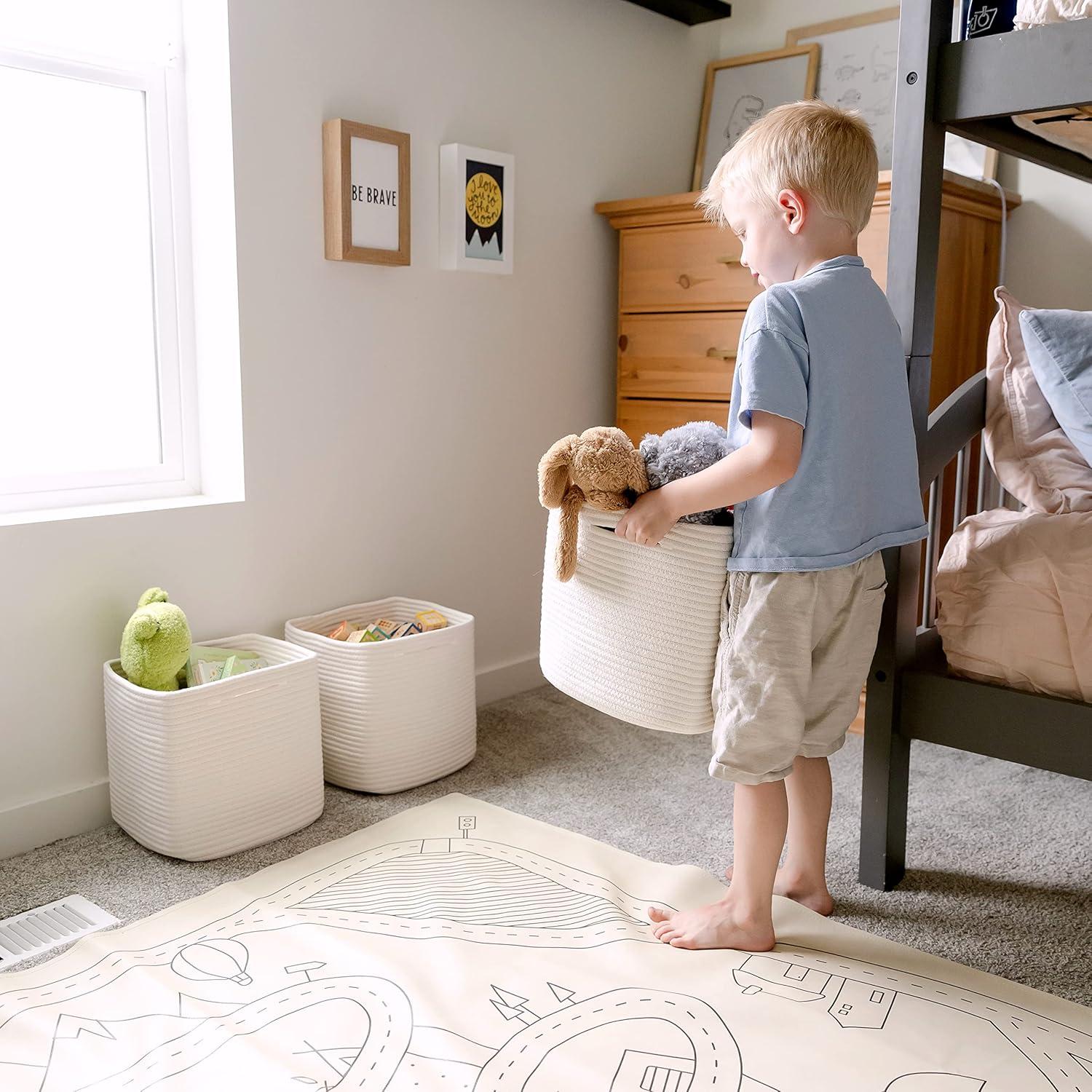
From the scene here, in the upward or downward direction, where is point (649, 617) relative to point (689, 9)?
downward

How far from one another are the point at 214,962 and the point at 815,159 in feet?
4.19

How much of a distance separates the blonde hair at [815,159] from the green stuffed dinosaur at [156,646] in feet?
3.61

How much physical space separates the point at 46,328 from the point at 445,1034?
1379mm

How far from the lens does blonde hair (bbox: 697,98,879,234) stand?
4.34 ft

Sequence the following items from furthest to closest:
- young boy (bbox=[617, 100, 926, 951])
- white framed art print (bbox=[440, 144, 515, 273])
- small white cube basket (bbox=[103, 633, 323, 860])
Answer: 1. white framed art print (bbox=[440, 144, 515, 273])
2. small white cube basket (bbox=[103, 633, 323, 860])
3. young boy (bbox=[617, 100, 926, 951])

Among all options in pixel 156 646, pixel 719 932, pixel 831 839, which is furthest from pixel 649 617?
pixel 156 646

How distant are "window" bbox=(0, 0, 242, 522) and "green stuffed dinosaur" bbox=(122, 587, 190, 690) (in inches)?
10.9

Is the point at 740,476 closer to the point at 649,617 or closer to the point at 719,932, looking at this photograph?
the point at 649,617

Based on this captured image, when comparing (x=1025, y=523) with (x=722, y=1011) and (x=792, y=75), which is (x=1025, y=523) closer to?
(x=722, y=1011)

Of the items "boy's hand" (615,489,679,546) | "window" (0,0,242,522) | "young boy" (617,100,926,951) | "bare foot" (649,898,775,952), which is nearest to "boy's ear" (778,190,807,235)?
"young boy" (617,100,926,951)

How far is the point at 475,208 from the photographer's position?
2289 millimetres

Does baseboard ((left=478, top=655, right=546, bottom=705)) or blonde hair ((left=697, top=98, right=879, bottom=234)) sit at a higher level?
blonde hair ((left=697, top=98, right=879, bottom=234))

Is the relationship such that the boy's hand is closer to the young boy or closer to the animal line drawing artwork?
the young boy

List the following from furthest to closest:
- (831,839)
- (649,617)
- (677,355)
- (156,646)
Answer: (677,355), (831,839), (156,646), (649,617)
